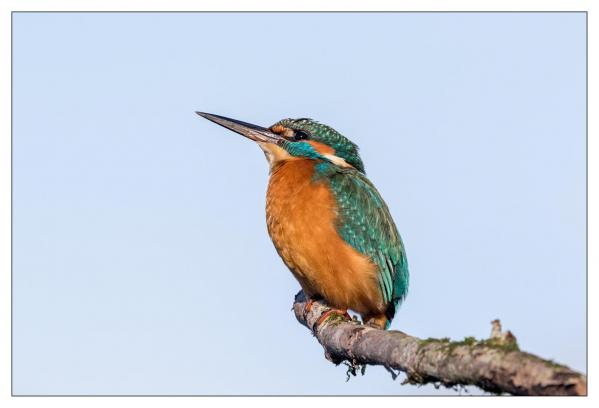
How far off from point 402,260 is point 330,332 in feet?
4.90

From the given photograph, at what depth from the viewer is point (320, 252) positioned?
6.53m

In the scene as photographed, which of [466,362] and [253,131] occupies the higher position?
[253,131]

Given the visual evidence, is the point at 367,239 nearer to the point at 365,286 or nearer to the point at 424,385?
the point at 365,286

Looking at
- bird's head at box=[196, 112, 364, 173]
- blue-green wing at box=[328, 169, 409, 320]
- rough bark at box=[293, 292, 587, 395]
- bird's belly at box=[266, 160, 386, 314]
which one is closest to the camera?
rough bark at box=[293, 292, 587, 395]

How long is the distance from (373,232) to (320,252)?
55 cm

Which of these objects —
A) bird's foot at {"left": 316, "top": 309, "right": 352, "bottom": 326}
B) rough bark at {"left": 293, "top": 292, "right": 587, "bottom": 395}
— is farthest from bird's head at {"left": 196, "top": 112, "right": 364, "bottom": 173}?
rough bark at {"left": 293, "top": 292, "right": 587, "bottom": 395}

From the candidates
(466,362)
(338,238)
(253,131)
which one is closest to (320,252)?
(338,238)

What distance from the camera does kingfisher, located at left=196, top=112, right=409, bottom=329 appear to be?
21.5 ft

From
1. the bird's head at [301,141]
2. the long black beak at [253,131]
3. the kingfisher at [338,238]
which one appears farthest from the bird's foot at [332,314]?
the long black beak at [253,131]

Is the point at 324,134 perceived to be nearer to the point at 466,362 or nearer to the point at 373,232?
the point at 373,232

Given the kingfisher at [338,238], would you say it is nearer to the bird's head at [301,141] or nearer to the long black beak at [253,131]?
the bird's head at [301,141]

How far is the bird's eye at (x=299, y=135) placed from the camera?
7.53 m

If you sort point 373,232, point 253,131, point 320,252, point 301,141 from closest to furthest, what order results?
point 320,252
point 373,232
point 301,141
point 253,131

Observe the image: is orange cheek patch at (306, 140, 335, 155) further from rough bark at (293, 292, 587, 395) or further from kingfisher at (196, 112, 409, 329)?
rough bark at (293, 292, 587, 395)
